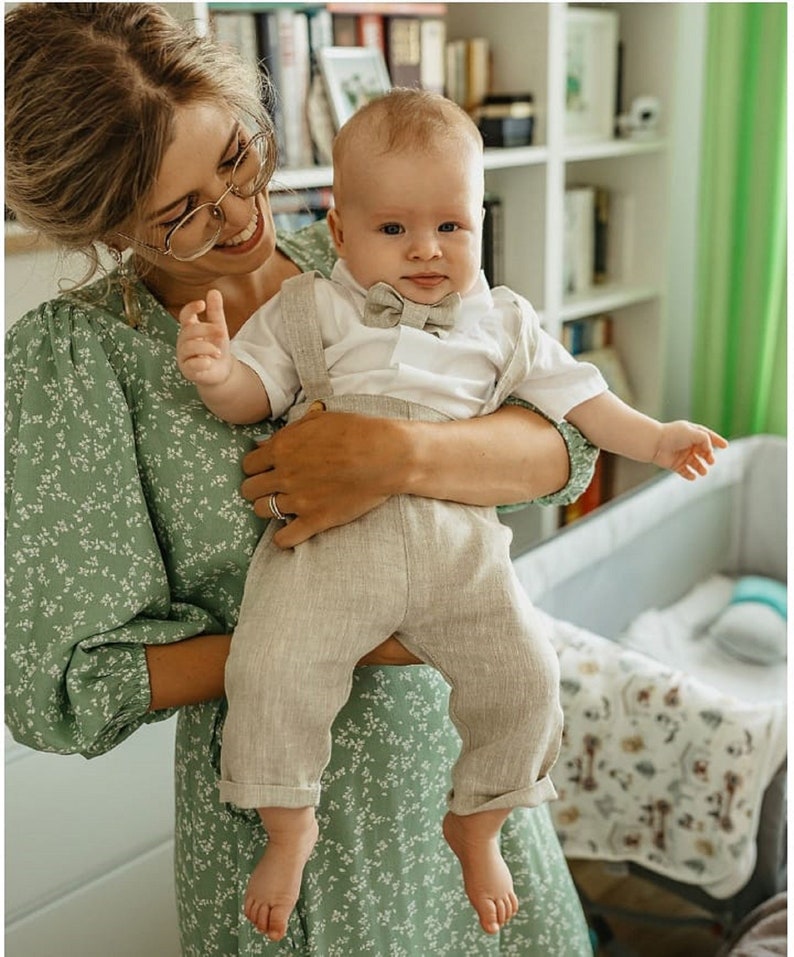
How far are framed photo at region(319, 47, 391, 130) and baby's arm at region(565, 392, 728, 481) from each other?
1.34 m

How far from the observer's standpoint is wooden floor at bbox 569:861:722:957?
7.38 feet

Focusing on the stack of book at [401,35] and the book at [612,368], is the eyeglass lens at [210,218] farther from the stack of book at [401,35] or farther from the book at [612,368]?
the book at [612,368]

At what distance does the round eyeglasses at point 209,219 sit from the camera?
1.03 m

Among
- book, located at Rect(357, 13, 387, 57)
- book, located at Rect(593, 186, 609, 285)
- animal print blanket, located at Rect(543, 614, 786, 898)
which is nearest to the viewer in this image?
animal print blanket, located at Rect(543, 614, 786, 898)

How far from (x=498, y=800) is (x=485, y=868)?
0.08 metres

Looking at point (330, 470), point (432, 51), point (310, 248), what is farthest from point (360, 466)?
point (432, 51)

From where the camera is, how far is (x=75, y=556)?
1.01 m

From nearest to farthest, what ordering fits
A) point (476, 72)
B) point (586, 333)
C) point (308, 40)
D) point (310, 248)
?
point (310, 248) < point (308, 40) < point (476, 72) < point (586, 333)

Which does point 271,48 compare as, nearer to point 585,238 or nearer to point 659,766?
point 585,238

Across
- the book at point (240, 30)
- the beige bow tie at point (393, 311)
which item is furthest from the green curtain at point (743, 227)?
the beige bow tie at point (393, 311)

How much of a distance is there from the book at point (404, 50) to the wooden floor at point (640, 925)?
1.83 m

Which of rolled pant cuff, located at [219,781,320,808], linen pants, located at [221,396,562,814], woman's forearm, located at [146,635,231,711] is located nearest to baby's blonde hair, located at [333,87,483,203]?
linen pants, located at [221,396,562,814]

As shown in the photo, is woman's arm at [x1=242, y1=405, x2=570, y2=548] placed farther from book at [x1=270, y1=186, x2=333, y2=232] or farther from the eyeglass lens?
book at [x1=270, y1=186, x2=333, y2=232]

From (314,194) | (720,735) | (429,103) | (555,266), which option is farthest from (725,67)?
(429,103)
